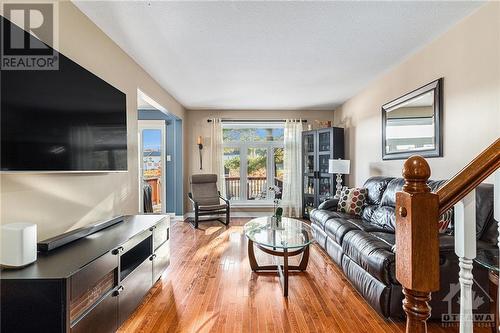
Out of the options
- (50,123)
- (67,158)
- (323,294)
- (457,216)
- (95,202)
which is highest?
(50,123)

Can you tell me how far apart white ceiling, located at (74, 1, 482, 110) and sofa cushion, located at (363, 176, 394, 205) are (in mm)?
1526

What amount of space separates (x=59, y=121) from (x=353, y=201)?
3.45m

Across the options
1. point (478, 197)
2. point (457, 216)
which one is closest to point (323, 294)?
point (478, 197)

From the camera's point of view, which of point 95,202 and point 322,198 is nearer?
point 95,202

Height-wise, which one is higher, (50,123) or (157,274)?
(50,123)

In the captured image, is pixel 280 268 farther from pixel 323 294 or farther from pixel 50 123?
pixel 50 123

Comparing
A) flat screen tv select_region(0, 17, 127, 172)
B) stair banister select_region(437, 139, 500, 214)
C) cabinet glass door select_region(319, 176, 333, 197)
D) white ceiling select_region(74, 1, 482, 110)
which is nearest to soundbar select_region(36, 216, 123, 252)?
flat screen tv select_region(0, 17, 127, 172)

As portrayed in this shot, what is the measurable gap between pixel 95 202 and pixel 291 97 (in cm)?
369

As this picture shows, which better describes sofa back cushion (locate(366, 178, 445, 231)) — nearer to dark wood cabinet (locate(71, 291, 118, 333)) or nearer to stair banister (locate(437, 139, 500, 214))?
stair banister (locate(437, 139, 500, 214))

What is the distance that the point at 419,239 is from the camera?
712mm

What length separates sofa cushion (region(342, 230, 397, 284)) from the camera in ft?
6.31

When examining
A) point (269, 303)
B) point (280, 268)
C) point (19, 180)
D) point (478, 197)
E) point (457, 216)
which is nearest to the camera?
point (457, 216)

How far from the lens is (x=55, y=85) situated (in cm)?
168

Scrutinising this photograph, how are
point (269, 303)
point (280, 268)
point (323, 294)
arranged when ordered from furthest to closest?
1. point (280, 268)
2. point (323, 294)
3. point (269, 303)
